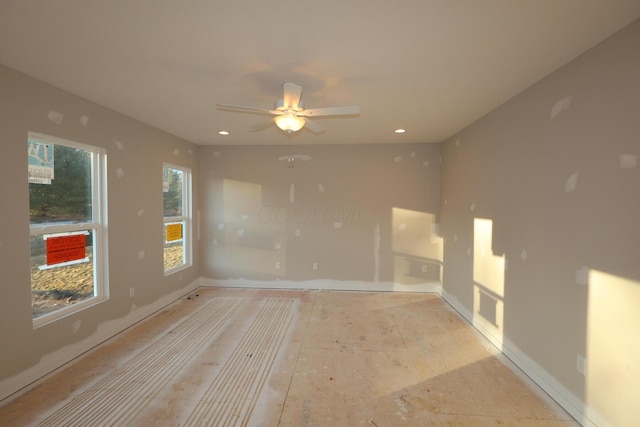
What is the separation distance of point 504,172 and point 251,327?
3.46 m

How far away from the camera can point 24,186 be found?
2438 millimetres

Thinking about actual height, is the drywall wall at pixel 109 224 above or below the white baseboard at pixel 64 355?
above

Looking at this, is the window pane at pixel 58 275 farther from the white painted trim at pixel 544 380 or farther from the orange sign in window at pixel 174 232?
the white painted trim at pixel 544 380

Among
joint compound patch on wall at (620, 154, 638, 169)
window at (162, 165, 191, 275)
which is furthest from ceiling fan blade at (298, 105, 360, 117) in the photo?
window at (162, 165, 191, 275)

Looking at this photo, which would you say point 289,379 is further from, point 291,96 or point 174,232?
point 174,232

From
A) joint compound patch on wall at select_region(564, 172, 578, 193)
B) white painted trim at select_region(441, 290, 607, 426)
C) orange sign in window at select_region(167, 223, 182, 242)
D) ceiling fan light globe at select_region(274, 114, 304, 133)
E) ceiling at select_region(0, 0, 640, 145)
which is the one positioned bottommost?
white painted trim at select_region(441, 290, 607, 426)

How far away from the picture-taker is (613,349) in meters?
1.86

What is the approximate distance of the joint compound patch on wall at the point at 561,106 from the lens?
2205 millimetres

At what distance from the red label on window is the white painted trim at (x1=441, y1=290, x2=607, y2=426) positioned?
4.54 metres

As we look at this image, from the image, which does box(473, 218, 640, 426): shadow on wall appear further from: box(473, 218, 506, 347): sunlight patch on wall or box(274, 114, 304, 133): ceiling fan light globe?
box(274, 114, 304, 133): ceiling fan light globe

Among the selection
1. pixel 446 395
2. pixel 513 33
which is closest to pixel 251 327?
pixel 446 395

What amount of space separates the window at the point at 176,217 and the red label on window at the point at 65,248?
149 centimetres

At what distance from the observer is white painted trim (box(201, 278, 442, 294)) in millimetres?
5207

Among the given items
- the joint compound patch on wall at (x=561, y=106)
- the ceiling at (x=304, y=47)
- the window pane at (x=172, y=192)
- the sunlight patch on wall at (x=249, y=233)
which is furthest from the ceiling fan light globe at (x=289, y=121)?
the sunlight patch on wall at (x=249, y=233)
